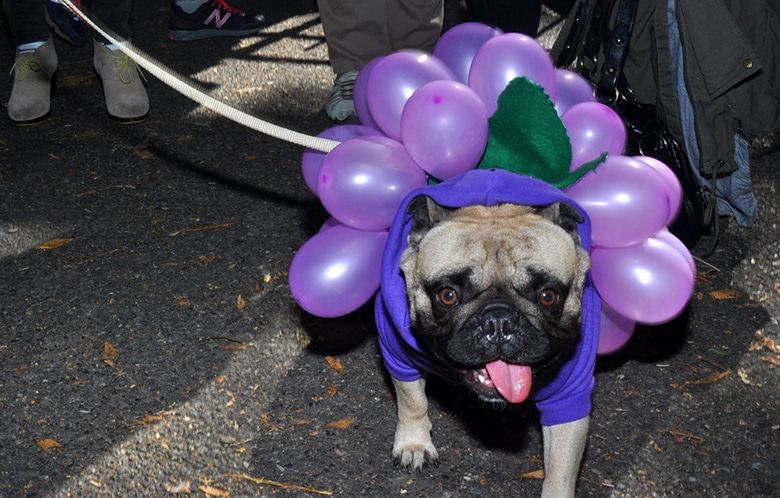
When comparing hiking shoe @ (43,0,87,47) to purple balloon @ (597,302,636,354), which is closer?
purple balloon @ (597,302,636,354)

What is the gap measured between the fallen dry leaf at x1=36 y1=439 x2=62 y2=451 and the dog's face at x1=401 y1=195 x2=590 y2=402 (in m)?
1.58

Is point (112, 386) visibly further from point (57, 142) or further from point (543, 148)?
point (57, 142)

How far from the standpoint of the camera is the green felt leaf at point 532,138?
281cm

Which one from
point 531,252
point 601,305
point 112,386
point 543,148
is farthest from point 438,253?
point 112,386

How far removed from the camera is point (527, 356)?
249 cm

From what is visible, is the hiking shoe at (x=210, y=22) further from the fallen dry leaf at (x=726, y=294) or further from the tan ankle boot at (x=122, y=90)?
the fallen dry leaf at (x=726, y=294)

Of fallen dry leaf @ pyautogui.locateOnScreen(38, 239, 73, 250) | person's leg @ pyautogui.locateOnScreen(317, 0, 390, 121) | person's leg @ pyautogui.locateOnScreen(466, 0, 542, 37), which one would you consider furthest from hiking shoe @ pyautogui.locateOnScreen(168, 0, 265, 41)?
fallen dry leaf @ pyautogui.locateOnScreen(38, 239, 73, 250)

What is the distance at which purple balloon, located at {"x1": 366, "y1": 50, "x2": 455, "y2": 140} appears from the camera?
316 centimetres

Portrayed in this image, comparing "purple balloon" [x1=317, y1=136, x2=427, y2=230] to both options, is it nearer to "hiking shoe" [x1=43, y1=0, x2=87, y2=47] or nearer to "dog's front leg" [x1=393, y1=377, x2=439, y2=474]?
"dog's front leg" [x1=393, y1=377, x2=439, y2=474]

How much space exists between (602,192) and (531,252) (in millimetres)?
418

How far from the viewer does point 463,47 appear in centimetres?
349

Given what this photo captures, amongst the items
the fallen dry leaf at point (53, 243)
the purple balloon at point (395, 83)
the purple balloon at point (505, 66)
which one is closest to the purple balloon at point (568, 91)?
the purple balloon at point (505, 66)

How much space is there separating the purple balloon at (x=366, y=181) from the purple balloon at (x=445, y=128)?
0.24 feet

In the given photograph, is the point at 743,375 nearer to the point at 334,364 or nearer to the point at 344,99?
the point at 334,364
